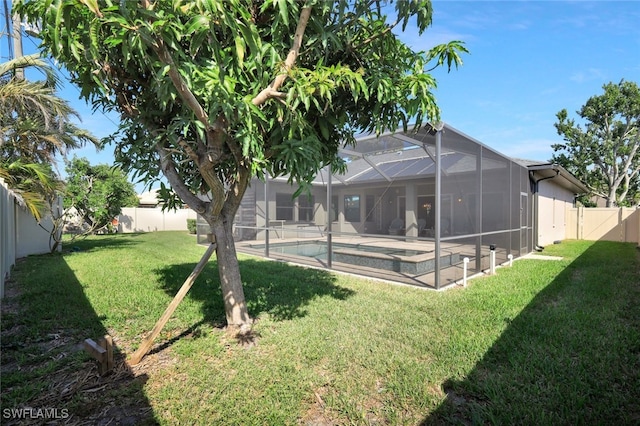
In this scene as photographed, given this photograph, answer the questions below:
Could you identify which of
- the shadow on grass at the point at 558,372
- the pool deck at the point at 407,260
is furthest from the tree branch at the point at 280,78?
the pool deck at the point at 407,260

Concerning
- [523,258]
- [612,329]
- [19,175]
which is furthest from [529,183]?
[19,175]

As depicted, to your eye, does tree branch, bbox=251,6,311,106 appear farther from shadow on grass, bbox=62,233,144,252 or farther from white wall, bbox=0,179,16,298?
shadow on grass, bbox=62,233,144,252

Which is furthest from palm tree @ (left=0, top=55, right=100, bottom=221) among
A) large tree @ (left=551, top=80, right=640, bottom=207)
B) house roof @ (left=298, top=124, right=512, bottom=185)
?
large tree @ (left=551, top=80, right=640, bottom=207)

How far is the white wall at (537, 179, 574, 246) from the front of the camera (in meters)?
12.2

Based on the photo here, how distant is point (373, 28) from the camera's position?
3.05 metres

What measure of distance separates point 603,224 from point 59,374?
19.9 m

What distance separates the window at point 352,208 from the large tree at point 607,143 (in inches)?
782

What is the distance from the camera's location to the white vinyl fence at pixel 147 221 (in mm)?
21561

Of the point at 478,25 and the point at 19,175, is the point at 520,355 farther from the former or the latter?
the point at 19,175

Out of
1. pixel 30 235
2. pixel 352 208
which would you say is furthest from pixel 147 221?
pixel 352 208

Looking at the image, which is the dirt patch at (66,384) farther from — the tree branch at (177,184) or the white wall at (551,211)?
the white wall at (551,211)

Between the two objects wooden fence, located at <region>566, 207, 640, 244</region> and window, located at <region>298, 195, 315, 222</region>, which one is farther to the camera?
wooden fence, located at <region>566, 207, 640, 244</region>

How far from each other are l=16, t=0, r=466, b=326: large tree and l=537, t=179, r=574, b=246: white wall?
37.9ft

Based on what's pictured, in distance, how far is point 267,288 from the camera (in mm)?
5934
